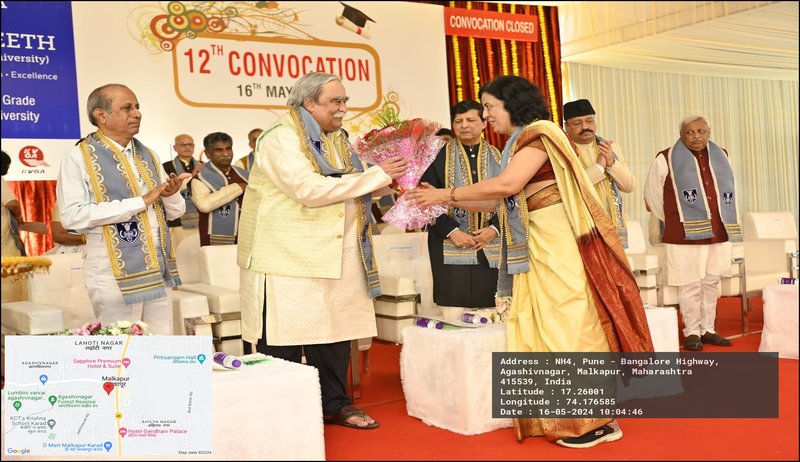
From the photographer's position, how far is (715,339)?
548 cm

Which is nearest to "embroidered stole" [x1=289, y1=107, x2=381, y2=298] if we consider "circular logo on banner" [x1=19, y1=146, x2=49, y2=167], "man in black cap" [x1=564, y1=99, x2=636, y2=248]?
"man in black cap" [x1=564, y1=99, x2=636, y2=248]

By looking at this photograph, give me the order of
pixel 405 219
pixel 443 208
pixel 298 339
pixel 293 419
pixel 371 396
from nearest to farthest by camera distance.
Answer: pixel 293 419
pixel 298 339
pixel 405 219
pixel 443 208
pixel 371 396

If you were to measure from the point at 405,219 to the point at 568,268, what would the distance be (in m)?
0.81

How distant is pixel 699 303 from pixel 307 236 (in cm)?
314

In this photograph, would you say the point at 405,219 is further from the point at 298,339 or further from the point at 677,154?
the point at 677,154

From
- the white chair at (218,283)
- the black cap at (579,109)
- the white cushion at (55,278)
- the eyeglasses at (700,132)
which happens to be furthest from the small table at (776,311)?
the white cushion at (55,278)

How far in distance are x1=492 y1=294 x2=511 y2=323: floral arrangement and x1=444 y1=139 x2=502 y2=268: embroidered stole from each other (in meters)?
0.58

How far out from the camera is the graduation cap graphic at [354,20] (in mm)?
8016

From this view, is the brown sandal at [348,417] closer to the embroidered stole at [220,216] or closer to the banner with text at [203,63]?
the embroidered stole at [220,216]

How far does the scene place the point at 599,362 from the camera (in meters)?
3.21

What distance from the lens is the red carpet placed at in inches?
113

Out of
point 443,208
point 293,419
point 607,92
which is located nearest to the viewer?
point 293,419

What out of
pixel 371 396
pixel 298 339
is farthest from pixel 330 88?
pixel 371 396

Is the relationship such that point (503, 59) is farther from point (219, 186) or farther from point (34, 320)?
point (34, 320)
